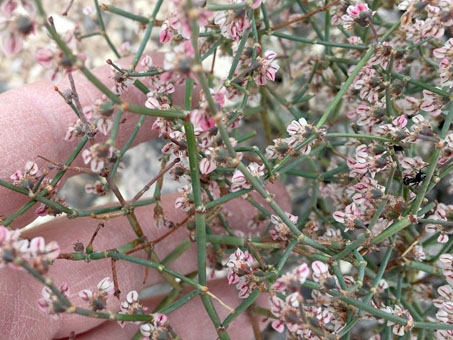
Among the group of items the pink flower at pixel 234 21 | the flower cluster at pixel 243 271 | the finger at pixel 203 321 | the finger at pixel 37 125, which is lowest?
the finger at pixel 203 321

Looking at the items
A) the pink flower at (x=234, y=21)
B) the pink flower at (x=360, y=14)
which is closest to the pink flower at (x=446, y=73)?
the pink flower at (x=360, y=14)

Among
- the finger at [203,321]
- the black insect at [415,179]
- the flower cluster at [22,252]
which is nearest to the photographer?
the flower cluster at [22,252]

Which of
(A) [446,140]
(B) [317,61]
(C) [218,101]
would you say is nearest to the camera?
(C) [218,101]

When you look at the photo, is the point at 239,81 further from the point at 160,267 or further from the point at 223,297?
the point at 223,297

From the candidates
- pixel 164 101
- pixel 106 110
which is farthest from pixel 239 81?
pixel 106 110

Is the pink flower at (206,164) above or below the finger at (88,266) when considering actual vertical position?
above

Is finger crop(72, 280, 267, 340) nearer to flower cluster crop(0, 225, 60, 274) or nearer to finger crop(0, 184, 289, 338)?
finger crop(0, 184, 289, 338)

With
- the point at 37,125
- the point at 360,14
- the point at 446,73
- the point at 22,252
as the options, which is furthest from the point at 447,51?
the point at 37,125

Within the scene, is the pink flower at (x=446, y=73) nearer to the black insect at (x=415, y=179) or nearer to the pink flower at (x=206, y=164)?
the black insect at (x=415, y=179)

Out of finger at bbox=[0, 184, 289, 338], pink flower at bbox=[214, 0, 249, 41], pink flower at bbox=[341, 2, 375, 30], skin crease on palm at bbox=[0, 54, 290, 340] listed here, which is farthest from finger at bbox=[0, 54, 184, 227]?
pink flower at bbox=[341, 2, 375, 30]
